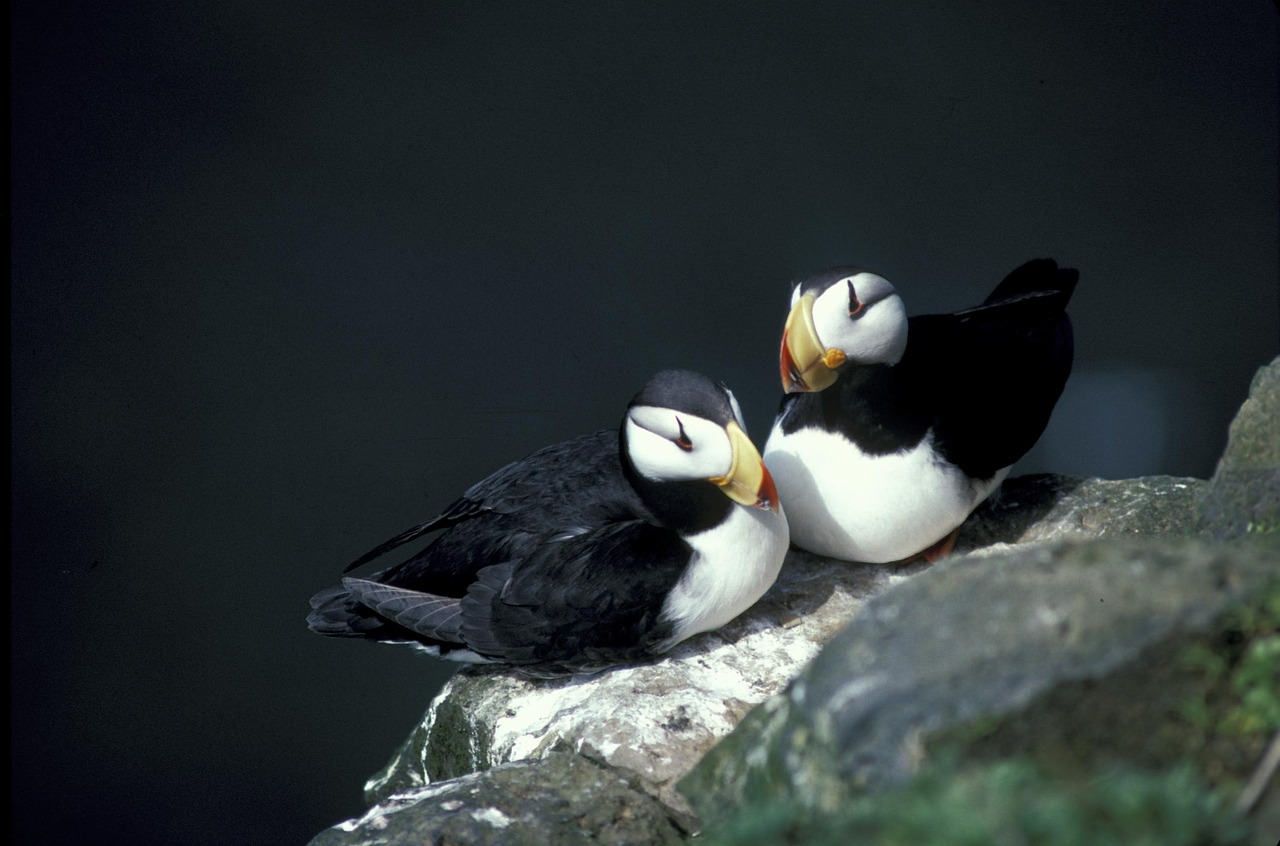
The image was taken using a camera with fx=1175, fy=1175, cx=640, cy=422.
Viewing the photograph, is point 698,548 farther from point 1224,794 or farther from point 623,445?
point 1224,794

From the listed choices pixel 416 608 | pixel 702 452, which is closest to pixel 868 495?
pixel 702 452

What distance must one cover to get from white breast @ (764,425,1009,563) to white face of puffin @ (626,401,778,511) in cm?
37

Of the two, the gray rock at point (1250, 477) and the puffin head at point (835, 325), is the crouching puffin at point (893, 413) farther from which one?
the gray rock at point (1250, 477)

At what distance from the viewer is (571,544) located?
2580 millimetres

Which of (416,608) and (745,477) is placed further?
(416,608)

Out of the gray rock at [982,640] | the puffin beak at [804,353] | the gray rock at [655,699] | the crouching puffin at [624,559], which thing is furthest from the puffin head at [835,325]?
the gray rock at [982,640]

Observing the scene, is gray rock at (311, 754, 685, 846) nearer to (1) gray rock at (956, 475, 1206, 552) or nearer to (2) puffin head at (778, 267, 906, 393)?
(2) puffin head at (778, 267, 906, 393)

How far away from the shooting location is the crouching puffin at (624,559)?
240cm

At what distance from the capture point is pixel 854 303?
255 cm

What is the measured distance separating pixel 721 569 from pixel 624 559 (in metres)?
0.21

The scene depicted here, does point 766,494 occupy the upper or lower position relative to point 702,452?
lower

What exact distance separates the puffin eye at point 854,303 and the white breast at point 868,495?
1.08 feet

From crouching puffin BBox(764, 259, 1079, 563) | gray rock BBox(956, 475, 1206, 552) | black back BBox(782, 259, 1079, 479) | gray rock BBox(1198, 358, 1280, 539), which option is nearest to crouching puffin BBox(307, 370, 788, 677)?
crouching puffin BBox(764, 259, 1079, 563)

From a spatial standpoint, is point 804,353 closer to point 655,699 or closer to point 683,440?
point 683,440
